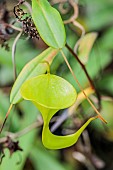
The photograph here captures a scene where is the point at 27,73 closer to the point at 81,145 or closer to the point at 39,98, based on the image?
the point at 39,98

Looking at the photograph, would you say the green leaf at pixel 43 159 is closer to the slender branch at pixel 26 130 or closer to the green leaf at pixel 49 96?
the slender branch at pixel 26 130

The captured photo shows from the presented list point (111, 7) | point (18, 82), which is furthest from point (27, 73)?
point (111, 7)

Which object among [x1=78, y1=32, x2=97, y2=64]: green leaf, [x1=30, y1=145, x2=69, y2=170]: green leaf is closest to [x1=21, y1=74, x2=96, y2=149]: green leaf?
[x1=78, y1=32, x2=97, y2=64]: green leaf

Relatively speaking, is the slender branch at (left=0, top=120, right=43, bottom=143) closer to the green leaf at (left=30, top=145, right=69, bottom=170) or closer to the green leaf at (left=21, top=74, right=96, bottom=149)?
the green leaf at (left=30, top=145, right=69, bottom=170)

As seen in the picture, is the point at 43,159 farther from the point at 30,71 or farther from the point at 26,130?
the point at 30,71

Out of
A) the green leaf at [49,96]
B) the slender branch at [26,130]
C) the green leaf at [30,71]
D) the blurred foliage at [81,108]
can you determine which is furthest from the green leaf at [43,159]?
the green leaf at [49,96]

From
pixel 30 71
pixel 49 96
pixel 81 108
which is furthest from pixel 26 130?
pixel 49 96

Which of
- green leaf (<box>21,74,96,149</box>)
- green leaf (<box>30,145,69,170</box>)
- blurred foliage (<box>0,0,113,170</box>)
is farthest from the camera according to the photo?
green leaf (<box>30,145,69,170</box>)
